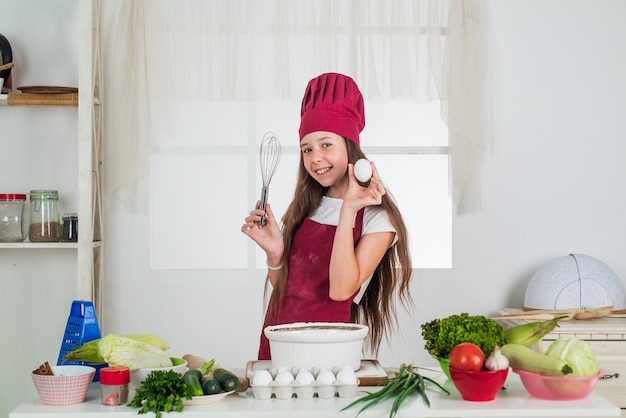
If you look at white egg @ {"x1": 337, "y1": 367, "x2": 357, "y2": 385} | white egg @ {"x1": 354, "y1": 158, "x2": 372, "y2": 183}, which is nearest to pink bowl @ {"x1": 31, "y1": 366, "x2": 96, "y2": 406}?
white egg @ {"x1": 337, "y1": 367, "x2": 357, "y2": 385}

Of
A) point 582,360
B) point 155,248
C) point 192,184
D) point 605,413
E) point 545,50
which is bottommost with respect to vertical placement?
point 605,413

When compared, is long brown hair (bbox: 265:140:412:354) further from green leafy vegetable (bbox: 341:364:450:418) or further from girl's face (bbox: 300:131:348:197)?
green leafy vegetable (bbox: 341:364:450:418)

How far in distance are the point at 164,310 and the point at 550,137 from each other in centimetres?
219

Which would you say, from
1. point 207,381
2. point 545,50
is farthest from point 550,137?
point 207,381

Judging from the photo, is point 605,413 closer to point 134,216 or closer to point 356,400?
point 356,400

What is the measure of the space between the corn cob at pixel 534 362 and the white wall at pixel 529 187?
202 centimetres

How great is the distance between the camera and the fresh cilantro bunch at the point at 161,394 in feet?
6.42

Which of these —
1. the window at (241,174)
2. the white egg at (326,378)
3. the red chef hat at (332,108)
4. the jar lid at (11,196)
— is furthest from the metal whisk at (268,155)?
the white egg at (326,378)

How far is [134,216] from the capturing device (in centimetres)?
403

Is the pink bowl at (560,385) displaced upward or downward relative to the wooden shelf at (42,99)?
downward

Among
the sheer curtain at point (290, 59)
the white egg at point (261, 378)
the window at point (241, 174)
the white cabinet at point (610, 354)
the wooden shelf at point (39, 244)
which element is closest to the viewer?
the white egg at point (261, 378)

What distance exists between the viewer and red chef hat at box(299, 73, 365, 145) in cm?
307

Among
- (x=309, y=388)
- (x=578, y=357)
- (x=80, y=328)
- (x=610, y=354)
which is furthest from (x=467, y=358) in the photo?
(x=610, y=354)

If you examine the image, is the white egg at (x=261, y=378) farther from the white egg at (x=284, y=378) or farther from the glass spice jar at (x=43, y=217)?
the glass spice jar at (x=43, y=217)
